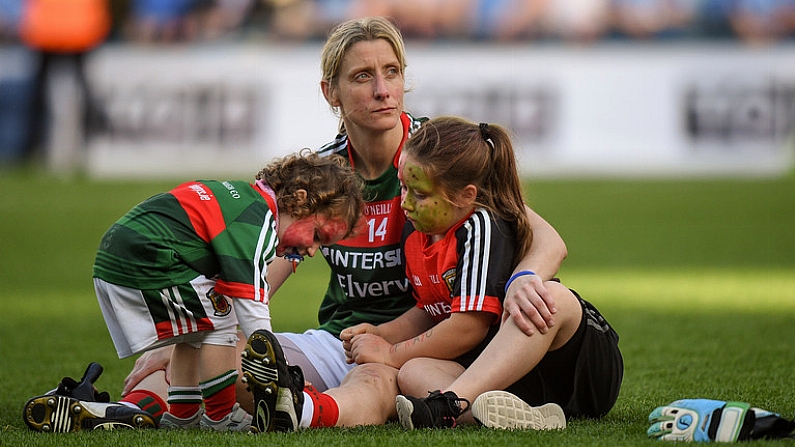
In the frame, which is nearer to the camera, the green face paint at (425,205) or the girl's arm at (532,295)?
the girl's arm at (532,295)

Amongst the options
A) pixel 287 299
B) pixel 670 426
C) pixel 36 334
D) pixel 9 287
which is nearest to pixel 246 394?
pixel 670 426

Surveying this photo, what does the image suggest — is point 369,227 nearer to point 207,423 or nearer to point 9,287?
point 207,423

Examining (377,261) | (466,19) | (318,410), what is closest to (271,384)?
(318,410)

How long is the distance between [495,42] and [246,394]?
47.8 feet

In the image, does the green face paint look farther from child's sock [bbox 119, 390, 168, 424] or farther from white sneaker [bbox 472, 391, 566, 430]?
child's sock [bbox 119, 390, 168, 424]

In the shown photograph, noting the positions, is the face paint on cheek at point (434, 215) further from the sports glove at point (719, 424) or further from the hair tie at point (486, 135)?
the sports glove at point (719, 424)

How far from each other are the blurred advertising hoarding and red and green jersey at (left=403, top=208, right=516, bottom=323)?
12.5m

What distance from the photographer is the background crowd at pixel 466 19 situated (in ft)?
57.9

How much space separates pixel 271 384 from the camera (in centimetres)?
326

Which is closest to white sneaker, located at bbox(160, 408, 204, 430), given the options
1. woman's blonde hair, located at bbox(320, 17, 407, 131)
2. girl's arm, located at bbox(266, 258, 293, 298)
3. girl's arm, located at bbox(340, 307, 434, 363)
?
girl's arm, located at bbox(340, 307, 434, 363)

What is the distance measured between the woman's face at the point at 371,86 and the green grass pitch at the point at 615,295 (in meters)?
1.14

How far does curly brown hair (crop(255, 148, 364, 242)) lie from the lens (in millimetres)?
3740

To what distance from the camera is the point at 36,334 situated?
20.1 feet

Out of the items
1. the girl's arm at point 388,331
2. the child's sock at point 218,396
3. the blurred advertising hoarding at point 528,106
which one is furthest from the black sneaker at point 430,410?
the blurred advertising hoarding at point 528,106
